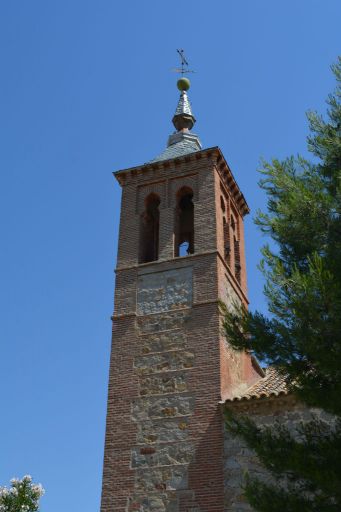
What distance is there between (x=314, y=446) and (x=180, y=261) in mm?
7873

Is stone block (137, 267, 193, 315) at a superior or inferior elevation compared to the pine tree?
superior

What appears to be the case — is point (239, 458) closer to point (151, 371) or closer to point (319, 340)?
point (151, 371)

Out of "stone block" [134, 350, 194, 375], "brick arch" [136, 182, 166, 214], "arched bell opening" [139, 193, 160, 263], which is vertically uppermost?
"brick arch" [136, 182, 166, 214]

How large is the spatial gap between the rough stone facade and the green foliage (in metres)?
1.41

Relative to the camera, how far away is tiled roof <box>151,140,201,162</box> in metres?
17.4

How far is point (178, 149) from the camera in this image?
58.3 ft

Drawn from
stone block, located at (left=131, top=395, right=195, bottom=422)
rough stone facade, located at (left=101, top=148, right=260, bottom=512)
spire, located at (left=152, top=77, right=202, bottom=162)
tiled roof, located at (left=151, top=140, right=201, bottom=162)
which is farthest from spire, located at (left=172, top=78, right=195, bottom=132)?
stone block, located at (left=131, top=395, right=195, bottom=422)

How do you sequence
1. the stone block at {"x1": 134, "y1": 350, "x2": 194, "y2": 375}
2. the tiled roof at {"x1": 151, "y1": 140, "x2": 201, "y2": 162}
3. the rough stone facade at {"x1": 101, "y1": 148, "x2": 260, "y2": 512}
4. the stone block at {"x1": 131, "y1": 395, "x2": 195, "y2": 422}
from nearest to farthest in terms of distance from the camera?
the rough stone facade at {"x1": 101, "y1": 148, "x2": 260, "y2": 512} → the stone block at {"x1": 131, "y1": 395, "x2": 195, "y2": 422} → the stone block at {"x1": 134, "y1": 350, "x2": 194, "y2": 375} → the tiled roof at {"x1": 151, "y1": 140, "x2": 201, "y2": 162}

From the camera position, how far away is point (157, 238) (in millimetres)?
16641

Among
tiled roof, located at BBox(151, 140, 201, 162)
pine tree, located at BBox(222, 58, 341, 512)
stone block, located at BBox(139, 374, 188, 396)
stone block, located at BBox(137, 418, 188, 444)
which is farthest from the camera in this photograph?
tiled roof, located at BBox(151, 140, 201, 162)

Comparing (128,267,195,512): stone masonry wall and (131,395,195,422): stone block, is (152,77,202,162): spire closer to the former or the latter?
(128,267,195,512): stone masonry wall

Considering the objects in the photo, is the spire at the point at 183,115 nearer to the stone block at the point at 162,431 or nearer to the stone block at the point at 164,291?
the stone block at the point at 164,291

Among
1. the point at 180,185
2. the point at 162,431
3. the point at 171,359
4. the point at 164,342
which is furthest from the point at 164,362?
the point at 180,185

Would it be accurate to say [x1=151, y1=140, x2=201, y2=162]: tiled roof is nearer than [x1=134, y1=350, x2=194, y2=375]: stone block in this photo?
No
